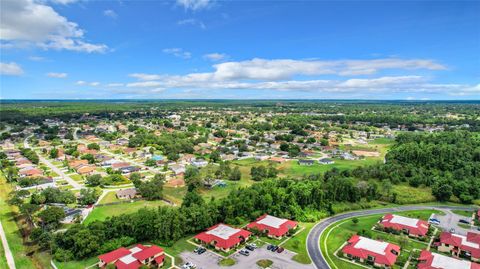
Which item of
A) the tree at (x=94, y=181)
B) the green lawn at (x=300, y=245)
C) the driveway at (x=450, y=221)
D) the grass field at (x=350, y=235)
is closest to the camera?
the green lawn at (x=300, y=245)

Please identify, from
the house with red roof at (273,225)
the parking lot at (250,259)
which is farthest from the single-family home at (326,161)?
the parking lot at (250,259)

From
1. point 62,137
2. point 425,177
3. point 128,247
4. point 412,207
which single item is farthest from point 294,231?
point 62,137

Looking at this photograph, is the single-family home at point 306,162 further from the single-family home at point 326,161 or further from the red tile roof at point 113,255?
the red tile roof at point 113,255

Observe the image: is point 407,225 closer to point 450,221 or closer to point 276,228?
point 450,221

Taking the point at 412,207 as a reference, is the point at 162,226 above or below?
above

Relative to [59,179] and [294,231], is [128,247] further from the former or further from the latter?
[59,179]

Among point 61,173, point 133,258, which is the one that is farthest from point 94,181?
point 133,258
